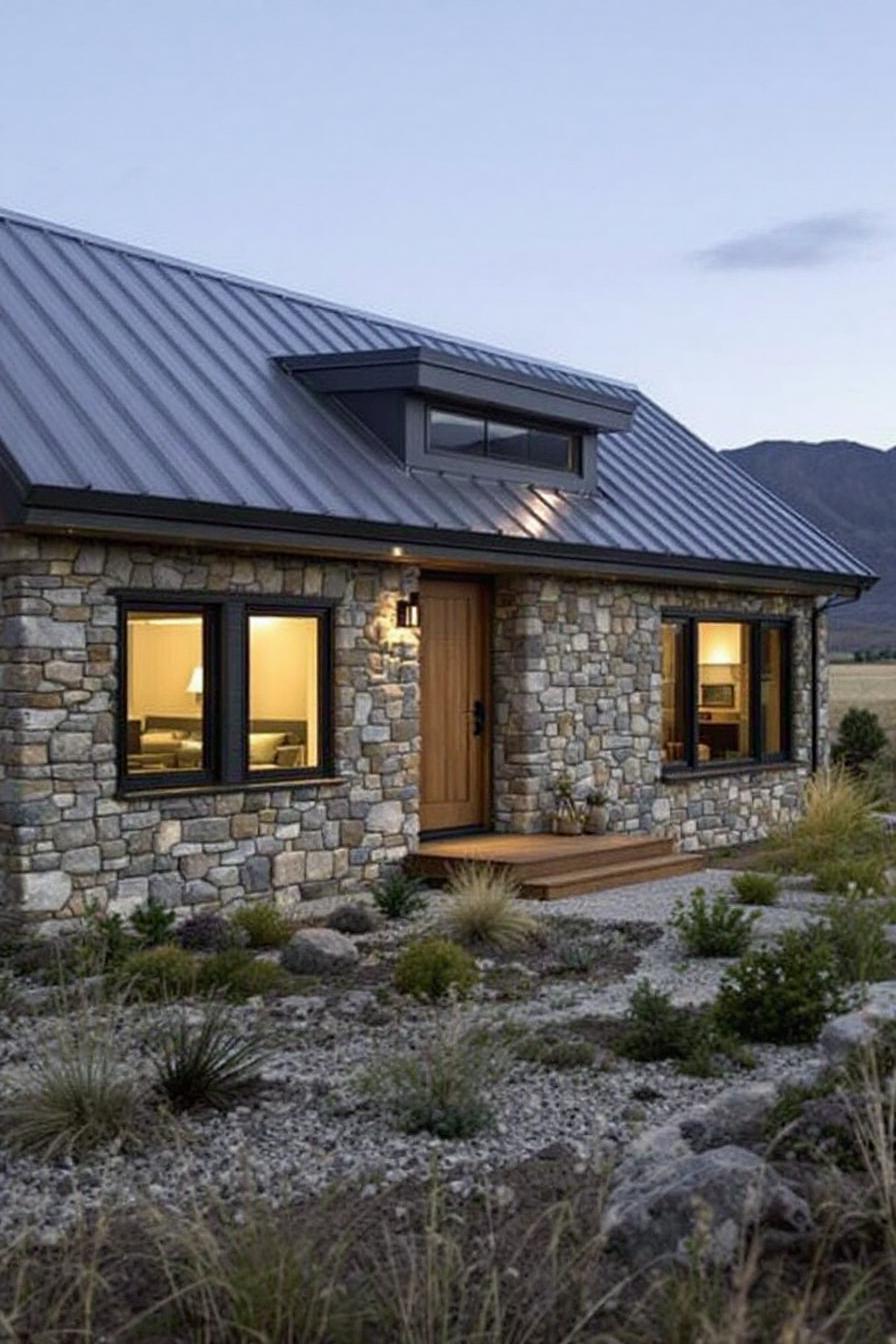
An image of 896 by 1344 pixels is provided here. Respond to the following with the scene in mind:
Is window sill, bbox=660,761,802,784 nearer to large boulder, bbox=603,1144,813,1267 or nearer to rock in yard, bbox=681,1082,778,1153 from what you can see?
rock in yard, bbox=681,1082,778,1153

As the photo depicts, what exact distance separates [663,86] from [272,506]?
7.21 m

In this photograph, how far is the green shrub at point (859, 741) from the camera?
70.7 ft

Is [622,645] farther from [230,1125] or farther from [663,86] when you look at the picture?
[230,1125]

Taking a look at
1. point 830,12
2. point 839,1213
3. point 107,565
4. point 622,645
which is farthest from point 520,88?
point 839,1213

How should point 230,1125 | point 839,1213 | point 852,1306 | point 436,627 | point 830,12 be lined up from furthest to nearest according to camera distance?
point 830,12, point 436,627, point 230,1125, point 839,1213, point 852,1306

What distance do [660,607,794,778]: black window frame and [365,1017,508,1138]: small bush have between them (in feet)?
31.2

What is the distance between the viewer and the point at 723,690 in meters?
16.8

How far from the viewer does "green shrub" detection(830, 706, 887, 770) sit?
2156cm

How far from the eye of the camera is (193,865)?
1093 cm

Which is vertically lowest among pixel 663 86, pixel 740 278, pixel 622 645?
pixel 622 645

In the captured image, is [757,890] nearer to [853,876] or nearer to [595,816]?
[853,876]

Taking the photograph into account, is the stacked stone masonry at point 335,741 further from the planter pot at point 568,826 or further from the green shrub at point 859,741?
the green shrub at point 859,741

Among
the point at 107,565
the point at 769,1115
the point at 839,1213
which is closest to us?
the point at 839,1213

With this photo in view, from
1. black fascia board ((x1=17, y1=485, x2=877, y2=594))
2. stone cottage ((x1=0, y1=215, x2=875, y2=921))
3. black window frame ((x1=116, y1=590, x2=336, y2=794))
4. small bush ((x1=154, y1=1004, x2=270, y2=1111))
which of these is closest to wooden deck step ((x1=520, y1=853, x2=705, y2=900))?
stone cottage ((x1=0, y1=215, x2=875, y2=921))
